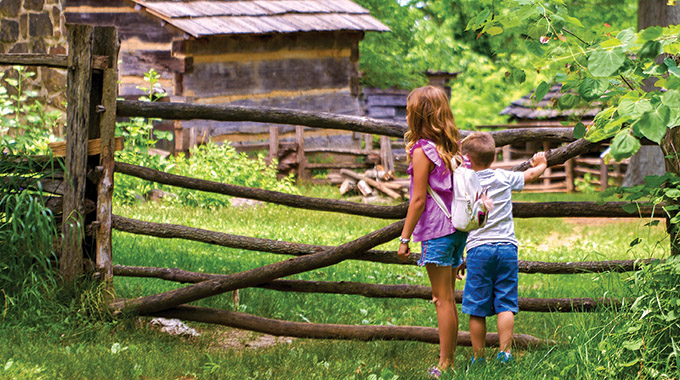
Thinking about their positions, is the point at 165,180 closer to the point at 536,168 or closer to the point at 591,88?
the point at 536,168

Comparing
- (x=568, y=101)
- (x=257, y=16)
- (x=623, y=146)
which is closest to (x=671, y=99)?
(x=623, y=146)

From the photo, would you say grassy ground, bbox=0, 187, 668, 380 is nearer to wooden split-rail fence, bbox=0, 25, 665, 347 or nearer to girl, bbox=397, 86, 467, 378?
wooden split-rail fence, bbox=0, 25, 665, 347

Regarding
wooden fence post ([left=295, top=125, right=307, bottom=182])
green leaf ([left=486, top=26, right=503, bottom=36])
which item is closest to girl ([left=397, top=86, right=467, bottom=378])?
green leaf ([left=486, top=26, right=503, bottom=36])

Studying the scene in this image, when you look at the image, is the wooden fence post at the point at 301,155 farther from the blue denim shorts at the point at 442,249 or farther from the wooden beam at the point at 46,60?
the blue denim shorts at the point at 442,249

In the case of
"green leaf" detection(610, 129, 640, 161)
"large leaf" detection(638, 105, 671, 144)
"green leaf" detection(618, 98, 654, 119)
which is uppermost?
"green leaf" detection(618, 98, 654, 119)

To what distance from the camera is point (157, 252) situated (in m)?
6.55

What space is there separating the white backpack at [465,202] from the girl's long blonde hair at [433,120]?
0.09 m

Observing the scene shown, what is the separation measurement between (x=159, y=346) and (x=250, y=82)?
10.8 metres

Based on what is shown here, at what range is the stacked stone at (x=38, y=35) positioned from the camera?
36.7 ft

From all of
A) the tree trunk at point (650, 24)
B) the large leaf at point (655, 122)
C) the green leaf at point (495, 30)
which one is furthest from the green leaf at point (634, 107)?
the tree trunk at point (650, 24)

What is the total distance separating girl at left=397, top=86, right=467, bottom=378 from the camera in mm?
3684

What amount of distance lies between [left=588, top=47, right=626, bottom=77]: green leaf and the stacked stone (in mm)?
9865

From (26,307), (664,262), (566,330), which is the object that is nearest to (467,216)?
(664,262)

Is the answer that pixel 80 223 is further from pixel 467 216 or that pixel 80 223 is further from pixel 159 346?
pixel 467 216
